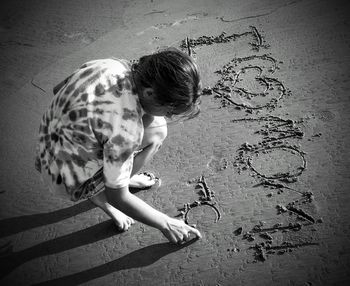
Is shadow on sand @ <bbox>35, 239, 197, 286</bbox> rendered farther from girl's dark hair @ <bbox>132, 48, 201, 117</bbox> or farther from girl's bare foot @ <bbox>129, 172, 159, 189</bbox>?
girl's dark hair @ <bbox>132, 48, 201, 117</bbox>

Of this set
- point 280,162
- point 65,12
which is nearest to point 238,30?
point 280,162

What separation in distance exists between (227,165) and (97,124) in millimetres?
1030

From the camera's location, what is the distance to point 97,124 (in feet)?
4.66

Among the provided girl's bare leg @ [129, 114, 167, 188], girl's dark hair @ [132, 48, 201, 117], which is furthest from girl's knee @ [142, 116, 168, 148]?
girl's dark hair @ [132, 48, 201, 117]

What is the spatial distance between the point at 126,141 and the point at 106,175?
17cm

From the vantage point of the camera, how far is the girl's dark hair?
136 centimetres

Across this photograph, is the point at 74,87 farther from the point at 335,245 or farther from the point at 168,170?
the point at 335,245

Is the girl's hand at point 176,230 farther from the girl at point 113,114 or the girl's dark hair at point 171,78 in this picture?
the girl's dark hair at point 171,78

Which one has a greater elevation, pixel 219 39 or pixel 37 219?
pixel 219 39

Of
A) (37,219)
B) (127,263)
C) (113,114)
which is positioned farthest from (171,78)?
(37,219)

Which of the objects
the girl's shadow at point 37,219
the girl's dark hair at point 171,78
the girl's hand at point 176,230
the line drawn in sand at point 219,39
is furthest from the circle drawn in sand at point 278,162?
the line drawn in sand at point 219,39

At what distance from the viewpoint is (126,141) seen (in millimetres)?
1408

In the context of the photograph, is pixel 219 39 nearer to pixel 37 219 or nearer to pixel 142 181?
pixel 142 181

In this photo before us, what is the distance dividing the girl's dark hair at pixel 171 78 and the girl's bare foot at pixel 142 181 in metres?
0.81
